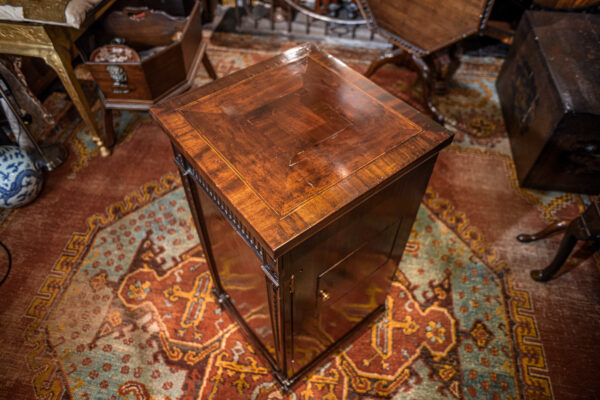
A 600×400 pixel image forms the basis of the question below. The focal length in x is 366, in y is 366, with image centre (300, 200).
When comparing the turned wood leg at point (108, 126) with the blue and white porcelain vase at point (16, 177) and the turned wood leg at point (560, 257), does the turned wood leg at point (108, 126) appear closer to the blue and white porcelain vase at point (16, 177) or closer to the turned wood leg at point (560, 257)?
the blue and white porcelain vase at point (16, 177)

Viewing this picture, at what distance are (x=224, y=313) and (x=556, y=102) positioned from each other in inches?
92.9

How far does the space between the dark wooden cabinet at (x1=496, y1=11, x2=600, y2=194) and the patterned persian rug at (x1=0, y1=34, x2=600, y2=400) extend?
7.4 inches

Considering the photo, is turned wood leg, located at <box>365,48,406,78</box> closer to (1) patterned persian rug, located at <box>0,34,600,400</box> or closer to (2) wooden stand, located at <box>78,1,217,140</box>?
(1) patterned persian rug, located at <box>0,34,600,400</box>

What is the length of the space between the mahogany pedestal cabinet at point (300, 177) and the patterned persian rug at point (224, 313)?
50 centimetres

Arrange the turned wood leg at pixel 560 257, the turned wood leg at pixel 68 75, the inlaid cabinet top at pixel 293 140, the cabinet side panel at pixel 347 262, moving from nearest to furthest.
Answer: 1. the inlaid cabinet top at pixel 293 140
2. the cabinet side panel at pixel 347 262
3. the turned wood leg at pixel 560 257
4. the turned wood leg at pixel 68 75

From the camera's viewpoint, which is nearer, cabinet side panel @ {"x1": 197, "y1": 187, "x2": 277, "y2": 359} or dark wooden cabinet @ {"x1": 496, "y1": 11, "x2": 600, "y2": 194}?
cabinet side panel @ {"x1": 197, "y1": 187, "x2": 277, "y2": 359}

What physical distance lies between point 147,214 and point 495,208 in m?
2.39

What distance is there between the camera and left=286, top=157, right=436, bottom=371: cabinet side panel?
112cm

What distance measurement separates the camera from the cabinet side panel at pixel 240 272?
4.30 ft

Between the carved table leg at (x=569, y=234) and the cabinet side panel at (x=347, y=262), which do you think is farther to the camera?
the carved table leg at (x=569, y=234)

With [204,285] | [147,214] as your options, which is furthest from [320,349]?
[147,214]

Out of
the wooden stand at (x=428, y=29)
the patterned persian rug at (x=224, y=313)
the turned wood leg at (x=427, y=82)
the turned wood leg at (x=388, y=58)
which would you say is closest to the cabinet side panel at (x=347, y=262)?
the patterned persian rug at (x=224, y=313)

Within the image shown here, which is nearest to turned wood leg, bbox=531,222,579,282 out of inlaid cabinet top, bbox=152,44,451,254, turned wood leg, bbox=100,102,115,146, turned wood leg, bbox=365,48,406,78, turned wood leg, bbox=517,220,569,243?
turned wood leg, bbox=517,220,569,243

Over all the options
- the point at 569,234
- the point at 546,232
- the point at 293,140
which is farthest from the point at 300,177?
the point at 546,232
